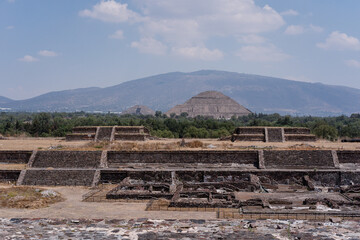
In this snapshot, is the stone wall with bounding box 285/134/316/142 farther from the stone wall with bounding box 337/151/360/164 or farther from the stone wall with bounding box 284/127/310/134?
the stone wall with bounding box 337/151/360/164

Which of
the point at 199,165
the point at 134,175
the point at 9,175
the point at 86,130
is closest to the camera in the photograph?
the point at 134,175

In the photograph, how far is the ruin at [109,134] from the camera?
4453 cm

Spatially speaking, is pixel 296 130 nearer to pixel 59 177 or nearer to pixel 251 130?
pixel 251 130

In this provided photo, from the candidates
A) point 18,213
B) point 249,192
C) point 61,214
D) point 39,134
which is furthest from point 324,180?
point 39,134

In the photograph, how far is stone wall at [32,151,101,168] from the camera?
33.6 metres

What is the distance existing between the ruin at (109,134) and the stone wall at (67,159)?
9477mm

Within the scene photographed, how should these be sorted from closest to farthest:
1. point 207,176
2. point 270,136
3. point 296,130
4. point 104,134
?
point 207,176, point 270,136, point 104,134, point 296,130

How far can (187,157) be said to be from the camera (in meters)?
33.9

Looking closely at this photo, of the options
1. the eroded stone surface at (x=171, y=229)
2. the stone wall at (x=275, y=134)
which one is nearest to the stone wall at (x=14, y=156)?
the eroded stone surface at (x=171, y=229)

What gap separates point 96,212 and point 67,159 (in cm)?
1186

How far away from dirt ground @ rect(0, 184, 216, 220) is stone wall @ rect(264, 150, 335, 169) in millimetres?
12050

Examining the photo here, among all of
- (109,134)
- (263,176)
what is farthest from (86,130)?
(263,176)

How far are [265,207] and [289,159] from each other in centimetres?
1116

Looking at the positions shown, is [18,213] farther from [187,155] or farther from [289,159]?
[289,159]
